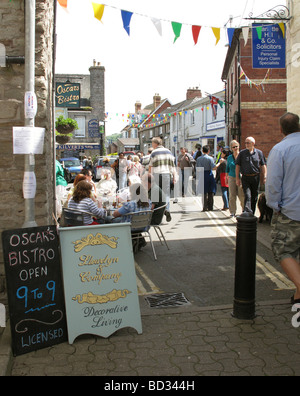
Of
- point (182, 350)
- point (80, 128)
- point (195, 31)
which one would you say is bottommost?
point (182, 350)

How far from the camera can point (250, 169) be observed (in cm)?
849

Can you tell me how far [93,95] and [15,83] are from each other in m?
41.9

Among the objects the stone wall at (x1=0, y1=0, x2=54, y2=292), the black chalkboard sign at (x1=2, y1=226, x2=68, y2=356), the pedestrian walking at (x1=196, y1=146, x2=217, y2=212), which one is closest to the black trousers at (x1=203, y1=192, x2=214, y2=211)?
the pedestrian walking at (x1=196, y1=146, x2=217, y2=212)

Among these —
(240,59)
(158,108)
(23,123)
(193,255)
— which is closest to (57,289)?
(23,123)

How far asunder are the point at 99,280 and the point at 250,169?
5505 millimetres

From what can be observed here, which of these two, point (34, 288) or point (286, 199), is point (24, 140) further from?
point (286, 199)

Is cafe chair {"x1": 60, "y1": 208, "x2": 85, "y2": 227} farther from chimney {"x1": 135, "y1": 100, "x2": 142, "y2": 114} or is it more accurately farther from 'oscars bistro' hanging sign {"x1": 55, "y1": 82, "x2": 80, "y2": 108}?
chimney {"x1": 135, "y1": 100, "x2": 142, "y2": 114}

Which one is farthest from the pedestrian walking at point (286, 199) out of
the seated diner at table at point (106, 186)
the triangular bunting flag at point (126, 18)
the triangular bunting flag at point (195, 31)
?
the seated diner at table at point (106, 186)

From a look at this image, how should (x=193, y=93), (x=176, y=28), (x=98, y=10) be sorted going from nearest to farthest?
(x=98, y=10), (x=176, y=28), (x=193, y=93)

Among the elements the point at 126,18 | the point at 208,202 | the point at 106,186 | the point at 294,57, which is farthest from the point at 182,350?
the point at 208,202

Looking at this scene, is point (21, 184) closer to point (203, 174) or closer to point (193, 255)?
point (193, 255)

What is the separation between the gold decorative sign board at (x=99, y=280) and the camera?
3.73m

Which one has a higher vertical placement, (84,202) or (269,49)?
(269,49)

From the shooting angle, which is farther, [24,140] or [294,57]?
[294,57]
